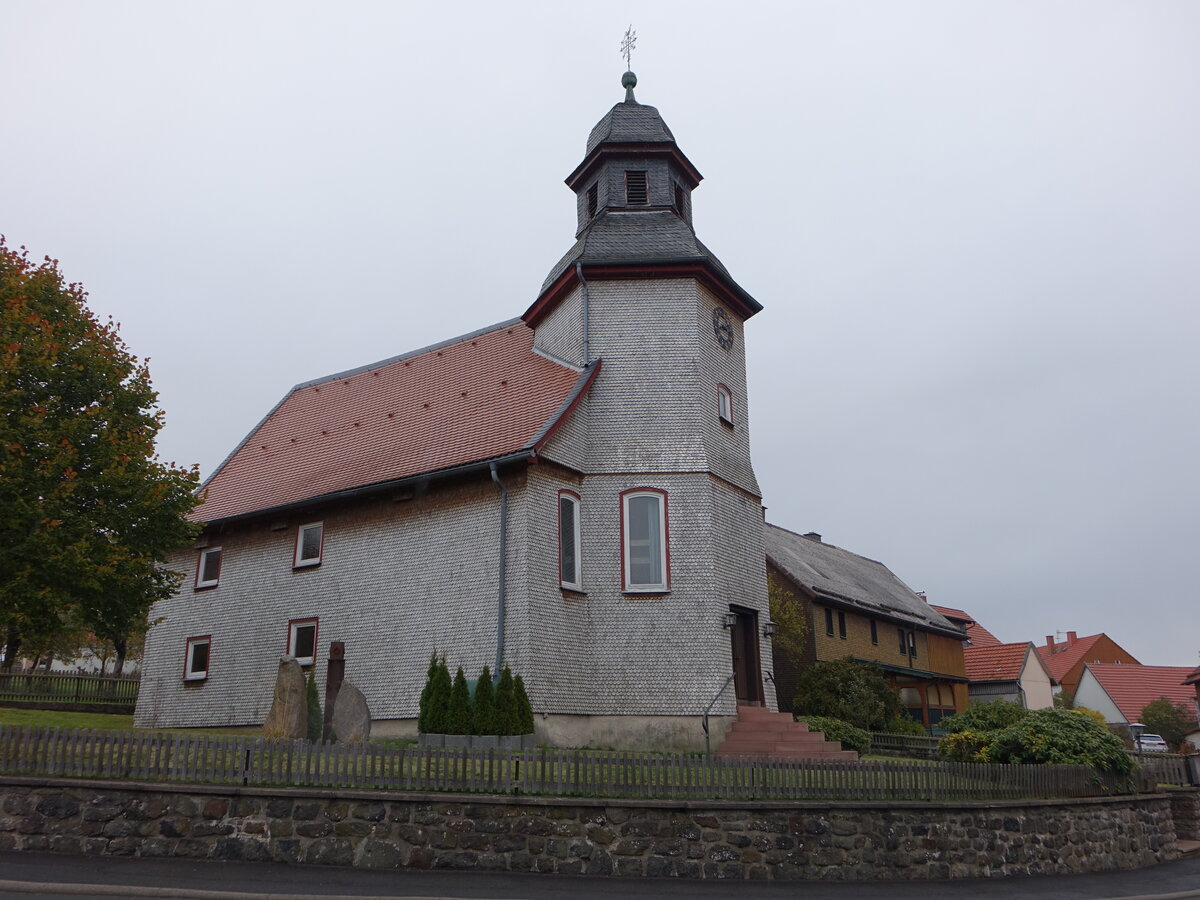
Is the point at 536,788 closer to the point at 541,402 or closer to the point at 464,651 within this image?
the point at 464,651

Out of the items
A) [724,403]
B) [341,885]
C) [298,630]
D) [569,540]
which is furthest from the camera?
[724,403]

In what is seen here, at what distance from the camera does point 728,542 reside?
21078mm

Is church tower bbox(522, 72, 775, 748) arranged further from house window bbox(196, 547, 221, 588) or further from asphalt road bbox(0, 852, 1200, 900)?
house window bbox(196, 547, 221, 588)

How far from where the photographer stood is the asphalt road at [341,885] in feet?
33.9

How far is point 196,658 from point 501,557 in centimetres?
1004

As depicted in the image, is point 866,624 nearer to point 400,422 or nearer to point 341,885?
point 400,422

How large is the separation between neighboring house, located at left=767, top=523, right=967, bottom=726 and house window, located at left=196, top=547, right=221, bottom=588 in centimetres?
1632

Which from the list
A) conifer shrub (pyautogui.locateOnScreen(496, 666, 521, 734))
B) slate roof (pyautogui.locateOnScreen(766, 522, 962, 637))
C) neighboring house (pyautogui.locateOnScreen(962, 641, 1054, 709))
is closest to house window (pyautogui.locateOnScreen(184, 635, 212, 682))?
conifer shrub (pyautogui.locateOnScreen(496, 666, 521, 734))

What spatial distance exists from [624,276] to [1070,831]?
541 inches

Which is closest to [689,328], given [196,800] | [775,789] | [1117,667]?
[775,789]

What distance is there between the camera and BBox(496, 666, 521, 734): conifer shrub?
54.9 ft

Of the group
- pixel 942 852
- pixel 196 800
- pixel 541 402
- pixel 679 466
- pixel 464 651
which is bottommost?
pixel 942 852

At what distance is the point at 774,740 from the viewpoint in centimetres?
1872

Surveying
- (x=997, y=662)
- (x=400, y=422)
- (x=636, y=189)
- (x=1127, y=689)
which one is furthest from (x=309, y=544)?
(x=1127, y=689)
